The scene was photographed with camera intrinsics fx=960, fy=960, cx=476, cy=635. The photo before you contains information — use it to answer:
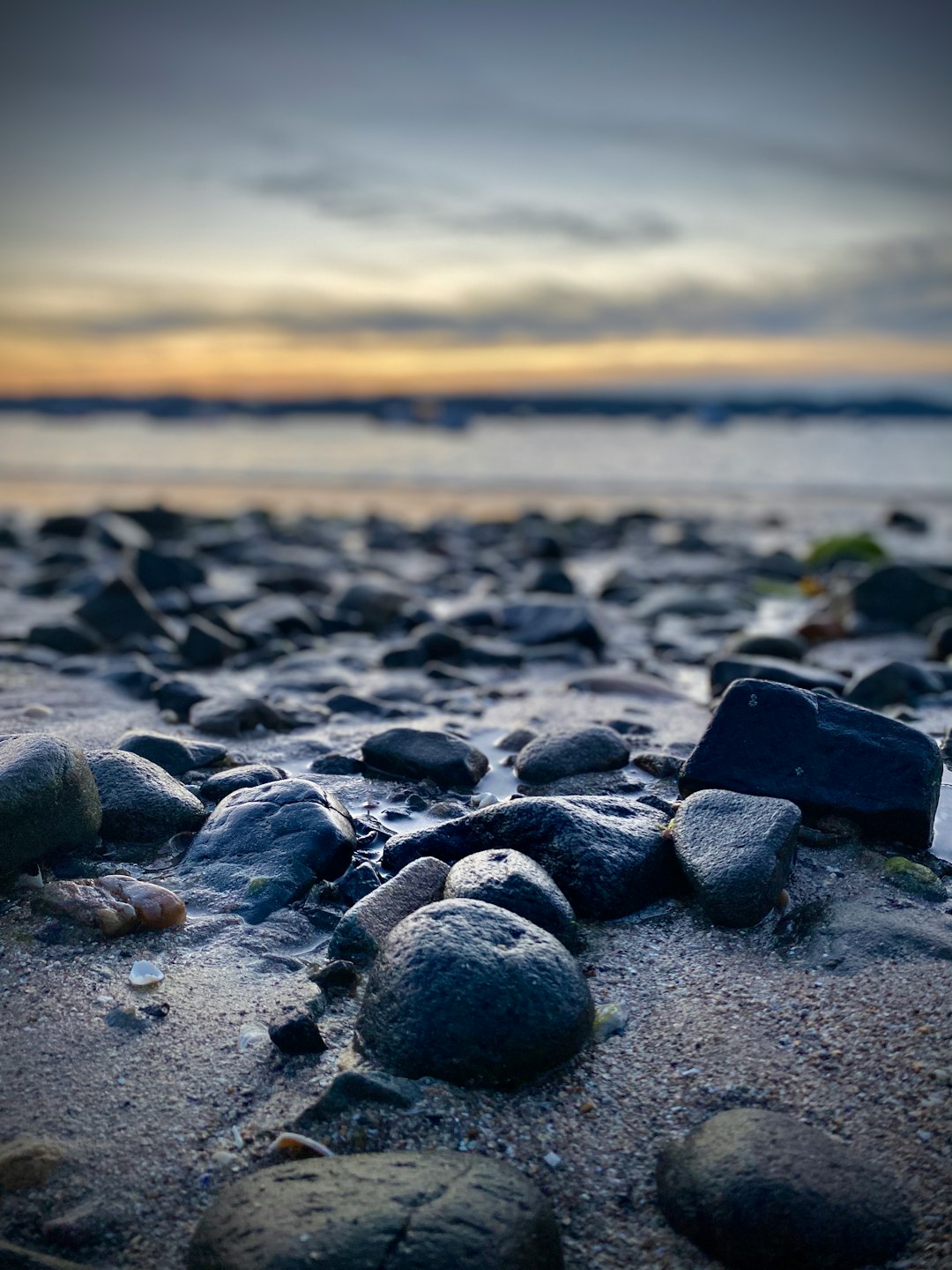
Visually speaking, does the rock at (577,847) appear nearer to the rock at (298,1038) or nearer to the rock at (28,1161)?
the rock at (298,1038)

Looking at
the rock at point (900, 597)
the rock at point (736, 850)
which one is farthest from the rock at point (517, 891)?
the rock at point (900, 597)

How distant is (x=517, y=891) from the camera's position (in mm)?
2287

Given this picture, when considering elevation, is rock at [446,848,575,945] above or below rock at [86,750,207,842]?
above

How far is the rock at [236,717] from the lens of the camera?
153 inches

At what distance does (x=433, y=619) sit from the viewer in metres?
6.39

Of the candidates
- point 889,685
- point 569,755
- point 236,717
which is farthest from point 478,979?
point 889,685

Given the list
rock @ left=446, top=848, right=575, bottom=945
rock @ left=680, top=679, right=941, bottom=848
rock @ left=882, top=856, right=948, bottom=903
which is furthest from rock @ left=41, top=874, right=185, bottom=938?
rock @ left=882, top=856, right=948, bottom=903

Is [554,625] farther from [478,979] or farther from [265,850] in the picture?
[478,979]

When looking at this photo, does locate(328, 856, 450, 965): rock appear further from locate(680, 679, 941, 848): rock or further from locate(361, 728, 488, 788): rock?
locate(680, 679, 941, 848): rock

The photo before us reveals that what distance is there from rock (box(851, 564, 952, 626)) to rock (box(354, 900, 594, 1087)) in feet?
16.5

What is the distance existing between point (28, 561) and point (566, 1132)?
8.88 metres

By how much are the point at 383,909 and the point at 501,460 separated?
22338 mm

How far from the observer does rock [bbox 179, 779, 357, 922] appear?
2.54m

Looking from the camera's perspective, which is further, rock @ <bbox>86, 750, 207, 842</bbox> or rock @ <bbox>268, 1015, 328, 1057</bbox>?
rock @ <bbox>86, 750, 207, 842</bbox>
